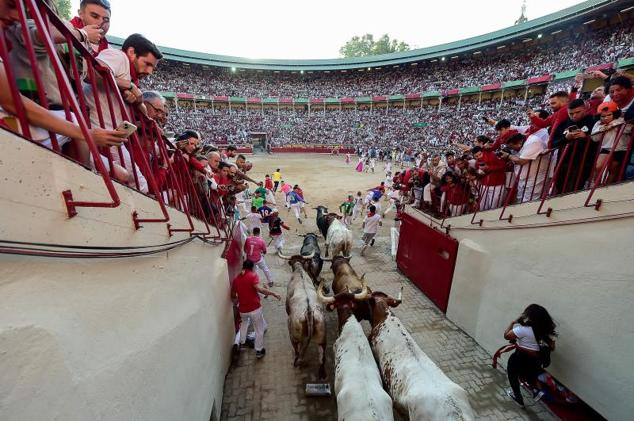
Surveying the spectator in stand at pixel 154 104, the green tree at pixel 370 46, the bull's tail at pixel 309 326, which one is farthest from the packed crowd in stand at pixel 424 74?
the spectator in stand at pixel 154 104

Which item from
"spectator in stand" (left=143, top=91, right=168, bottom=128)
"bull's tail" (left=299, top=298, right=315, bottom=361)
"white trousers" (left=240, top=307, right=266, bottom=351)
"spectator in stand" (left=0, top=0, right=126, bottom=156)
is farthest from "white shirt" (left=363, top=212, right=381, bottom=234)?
"spectator in stand" (left=0, top=0, right=126, bottom=156)

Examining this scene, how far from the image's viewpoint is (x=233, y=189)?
694cm

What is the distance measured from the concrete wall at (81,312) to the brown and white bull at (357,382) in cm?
177

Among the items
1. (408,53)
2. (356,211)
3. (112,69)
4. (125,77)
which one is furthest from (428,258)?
(408,53)

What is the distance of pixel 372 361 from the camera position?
4094mm

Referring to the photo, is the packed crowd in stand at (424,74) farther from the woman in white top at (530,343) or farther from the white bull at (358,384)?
the white bull at (358,384)

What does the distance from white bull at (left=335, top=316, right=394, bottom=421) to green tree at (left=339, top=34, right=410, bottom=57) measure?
75218mm

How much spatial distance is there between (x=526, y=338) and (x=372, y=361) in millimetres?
2181

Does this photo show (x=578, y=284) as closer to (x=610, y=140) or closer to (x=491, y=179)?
(x=610, y=140)

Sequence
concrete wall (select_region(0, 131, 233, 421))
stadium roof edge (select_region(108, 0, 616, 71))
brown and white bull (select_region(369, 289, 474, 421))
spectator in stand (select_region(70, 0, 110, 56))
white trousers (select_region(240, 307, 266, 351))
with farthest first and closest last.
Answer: stadium roof edge (select_region(108, 0, 616, 71)) < white trousers (select_region(240, 307, 266, 351)) < brown and white bull (select_region(369, 289, 474, 421)) < spectator in stand (select_region(70, 0, 110, 56)) < concrete wall (select_region(0, 131, 233, 421))

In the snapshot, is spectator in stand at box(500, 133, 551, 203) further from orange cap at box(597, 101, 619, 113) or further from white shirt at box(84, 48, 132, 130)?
white shirt at box(84, 48, 132, 130)

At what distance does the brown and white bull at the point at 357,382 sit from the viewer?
10.6 ft

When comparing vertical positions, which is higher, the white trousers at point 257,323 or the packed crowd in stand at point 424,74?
the packed crowd in stand at point 424,74

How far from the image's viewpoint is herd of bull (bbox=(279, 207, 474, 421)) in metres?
3.26
